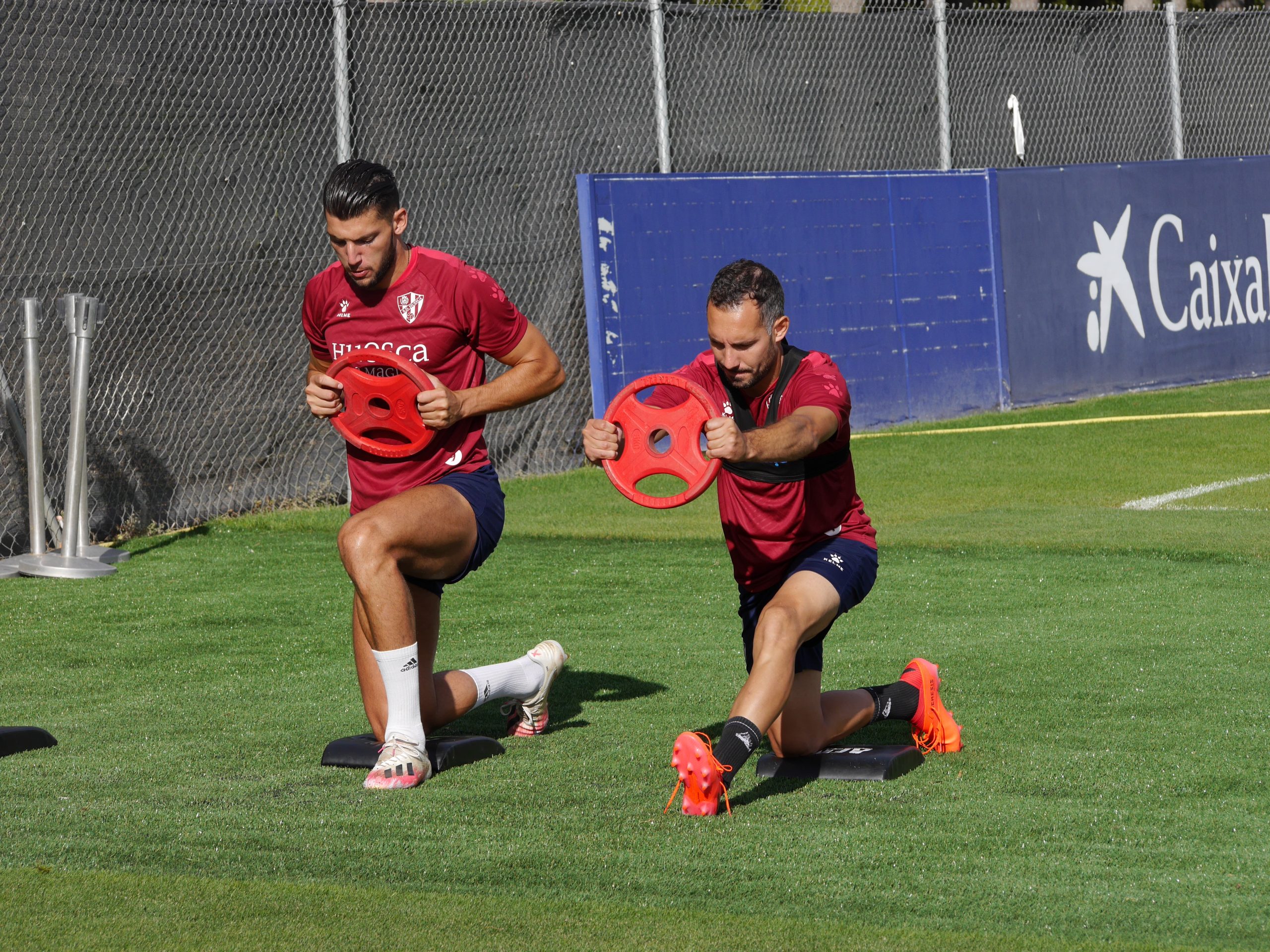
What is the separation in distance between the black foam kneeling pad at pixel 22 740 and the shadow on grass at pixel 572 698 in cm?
127

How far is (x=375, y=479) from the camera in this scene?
507cm

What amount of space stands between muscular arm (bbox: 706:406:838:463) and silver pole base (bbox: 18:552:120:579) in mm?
5539

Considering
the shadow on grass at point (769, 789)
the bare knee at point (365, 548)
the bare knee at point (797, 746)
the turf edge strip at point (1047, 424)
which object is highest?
the bare knee at point (365, 548)

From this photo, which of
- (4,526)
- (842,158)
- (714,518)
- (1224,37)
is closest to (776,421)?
(714,518)

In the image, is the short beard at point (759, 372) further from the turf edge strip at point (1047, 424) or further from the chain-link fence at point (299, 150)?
the turf edge strip at point (1047, 424)

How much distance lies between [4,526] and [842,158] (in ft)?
26.4

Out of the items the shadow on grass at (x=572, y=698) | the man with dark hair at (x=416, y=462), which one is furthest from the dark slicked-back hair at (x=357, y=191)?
the shadow on grass at (x=572, y=698)

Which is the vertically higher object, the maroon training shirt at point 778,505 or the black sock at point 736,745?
the maroon training shirt at point 778,505

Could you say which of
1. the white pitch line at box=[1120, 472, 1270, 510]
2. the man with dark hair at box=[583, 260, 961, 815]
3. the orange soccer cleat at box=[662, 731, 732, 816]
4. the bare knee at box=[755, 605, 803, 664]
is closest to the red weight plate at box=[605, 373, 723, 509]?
the man with dark hair at box=[583, 260, 961, 815]

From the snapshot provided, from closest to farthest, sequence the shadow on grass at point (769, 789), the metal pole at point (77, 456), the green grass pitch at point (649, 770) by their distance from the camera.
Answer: the green grass pitch at point (649, 770), the shadow on grass at point (769, 789), the metal pole at point (77, 456)

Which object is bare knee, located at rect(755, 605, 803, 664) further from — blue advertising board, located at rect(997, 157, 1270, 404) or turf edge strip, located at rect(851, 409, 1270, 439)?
blue advertising board, located at rect(997, 157, 1270, 404)

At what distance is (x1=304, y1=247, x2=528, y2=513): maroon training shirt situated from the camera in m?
5.02

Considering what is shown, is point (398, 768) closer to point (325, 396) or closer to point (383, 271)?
point (325, 396)

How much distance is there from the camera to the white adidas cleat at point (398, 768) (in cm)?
462
